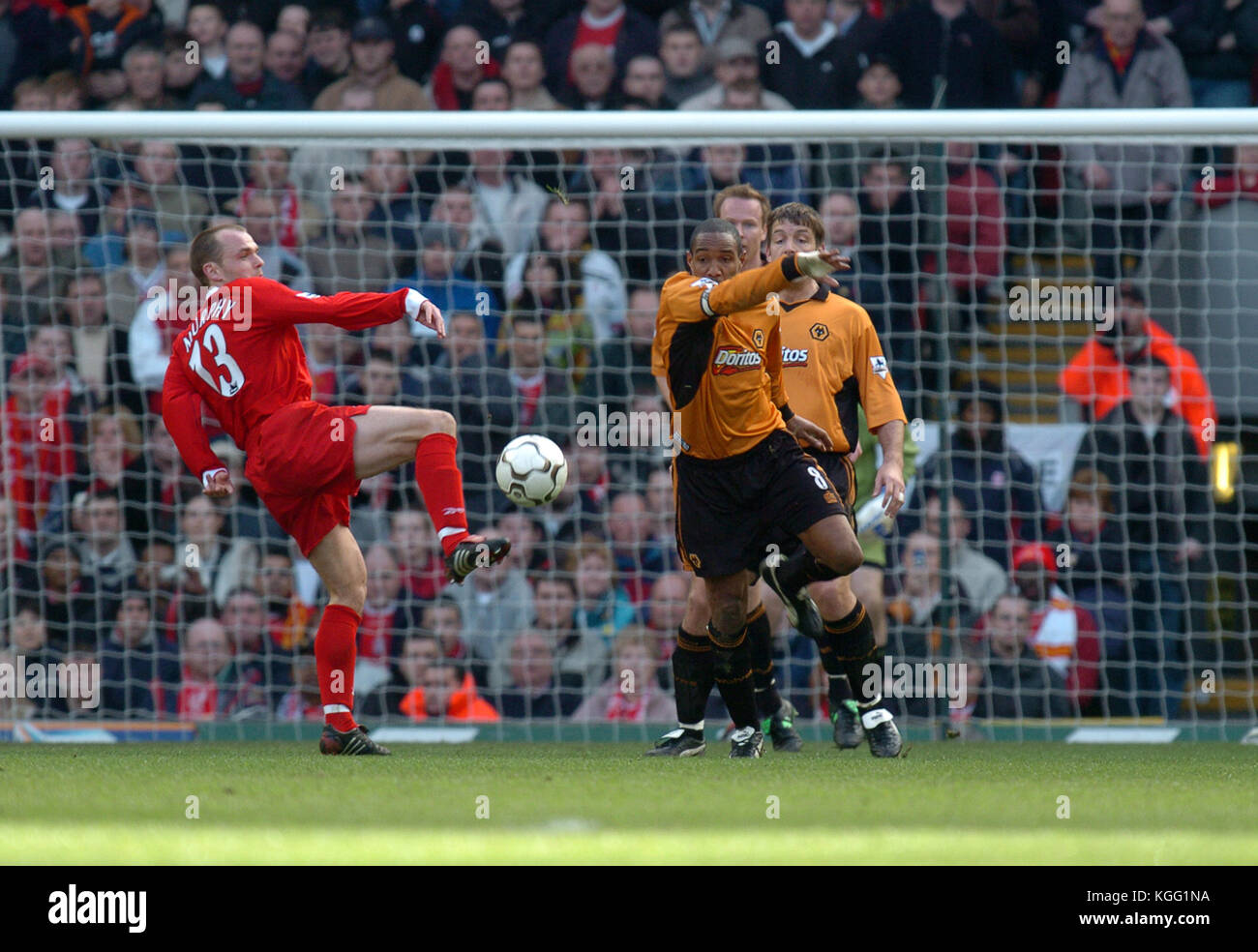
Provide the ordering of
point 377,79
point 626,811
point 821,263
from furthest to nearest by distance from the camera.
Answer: point 377,79
point 821,263
point 626,811

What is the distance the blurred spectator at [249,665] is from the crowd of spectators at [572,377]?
0.9 inches

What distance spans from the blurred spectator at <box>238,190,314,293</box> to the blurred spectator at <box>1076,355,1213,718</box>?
4201mm

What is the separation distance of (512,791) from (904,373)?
16.0 ft

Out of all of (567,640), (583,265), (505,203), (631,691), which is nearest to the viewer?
(631,691)

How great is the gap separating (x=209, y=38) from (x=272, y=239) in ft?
5.65

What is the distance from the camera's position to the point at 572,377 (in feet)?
27.7

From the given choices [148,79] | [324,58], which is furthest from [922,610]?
[148,79]

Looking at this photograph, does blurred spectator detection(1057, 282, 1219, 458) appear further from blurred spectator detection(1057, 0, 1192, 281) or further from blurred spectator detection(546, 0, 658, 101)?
blurred spectator detection(546, 0, 658, 101)

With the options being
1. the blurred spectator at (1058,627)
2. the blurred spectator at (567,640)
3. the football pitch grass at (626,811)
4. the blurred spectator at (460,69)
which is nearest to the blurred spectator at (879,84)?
the blurred spectator at (460,69)

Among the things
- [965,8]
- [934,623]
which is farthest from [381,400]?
[965,8]

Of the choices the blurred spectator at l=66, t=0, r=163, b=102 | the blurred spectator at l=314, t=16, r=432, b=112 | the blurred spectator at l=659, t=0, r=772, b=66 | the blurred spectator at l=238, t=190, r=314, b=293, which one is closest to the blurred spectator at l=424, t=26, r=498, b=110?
the blurred spectator at l=314, t=16, r=432, b=112

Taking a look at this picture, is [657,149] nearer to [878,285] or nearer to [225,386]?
[878,285]

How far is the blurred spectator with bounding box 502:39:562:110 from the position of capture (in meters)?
9.27

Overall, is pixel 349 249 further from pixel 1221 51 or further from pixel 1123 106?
pixel 1221 51
